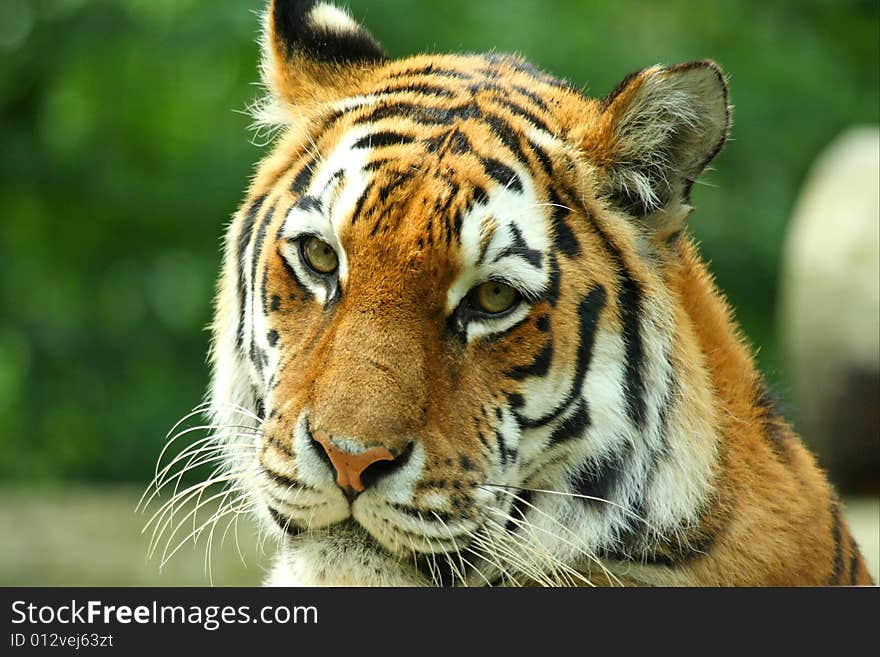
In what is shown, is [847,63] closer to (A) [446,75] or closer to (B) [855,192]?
(B) [855,192]

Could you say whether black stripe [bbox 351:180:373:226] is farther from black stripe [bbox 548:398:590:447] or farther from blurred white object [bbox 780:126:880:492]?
blurred white object [bbox 780:126:880:492]

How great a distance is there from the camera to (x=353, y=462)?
2371 millimetres

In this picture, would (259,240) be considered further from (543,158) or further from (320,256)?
(543,158)

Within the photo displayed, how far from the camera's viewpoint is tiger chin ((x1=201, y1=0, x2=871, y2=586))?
249cm

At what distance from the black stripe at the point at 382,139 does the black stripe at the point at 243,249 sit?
1.21ft

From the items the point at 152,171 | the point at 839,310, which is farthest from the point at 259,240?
the point at 839,310

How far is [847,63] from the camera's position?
8023mm

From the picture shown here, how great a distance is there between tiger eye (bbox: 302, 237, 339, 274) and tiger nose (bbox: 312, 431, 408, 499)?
1.40 ft

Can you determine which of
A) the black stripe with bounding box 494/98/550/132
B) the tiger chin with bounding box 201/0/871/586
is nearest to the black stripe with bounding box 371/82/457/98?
the tiger chin with bounding box 201/0/871/586

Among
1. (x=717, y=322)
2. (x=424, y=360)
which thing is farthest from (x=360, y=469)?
(x=717, y=322)

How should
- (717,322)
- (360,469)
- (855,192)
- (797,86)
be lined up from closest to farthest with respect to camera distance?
(360,469)
(717,322)
(797,86)
(855,192)

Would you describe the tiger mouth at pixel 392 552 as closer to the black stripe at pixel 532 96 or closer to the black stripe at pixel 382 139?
the black stripe at pixel 382 139

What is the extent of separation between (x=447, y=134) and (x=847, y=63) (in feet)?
20.2

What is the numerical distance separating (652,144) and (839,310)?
5485 millimetres
